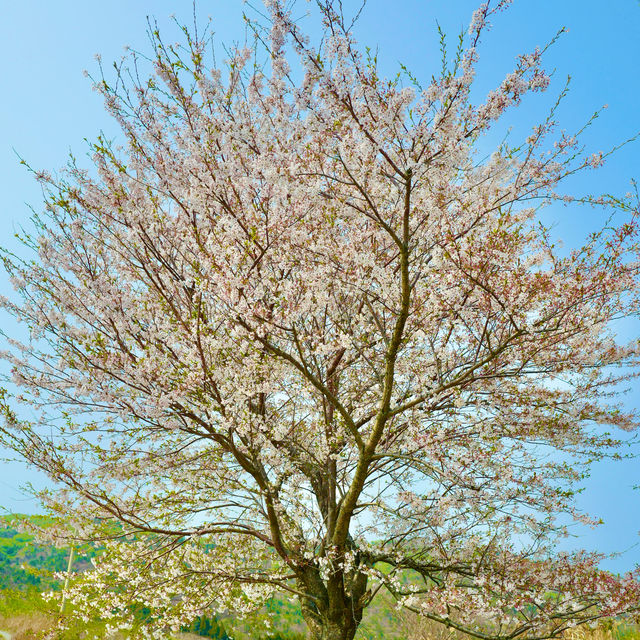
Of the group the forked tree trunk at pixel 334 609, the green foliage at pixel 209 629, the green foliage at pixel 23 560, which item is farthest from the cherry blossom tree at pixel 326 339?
the green foliage at pixel 23 560

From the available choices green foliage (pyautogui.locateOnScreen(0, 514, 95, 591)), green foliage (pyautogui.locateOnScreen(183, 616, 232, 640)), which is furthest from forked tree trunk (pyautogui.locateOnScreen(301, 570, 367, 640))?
green foliage (pyautogui.locateOnScreen(0, 514, 95, 591))

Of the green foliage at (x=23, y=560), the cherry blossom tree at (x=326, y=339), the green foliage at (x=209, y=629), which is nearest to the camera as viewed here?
the cherry blossom tree at (x=326, y=339)

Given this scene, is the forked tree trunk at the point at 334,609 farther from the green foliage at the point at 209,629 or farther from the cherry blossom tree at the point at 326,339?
the green foliage at the point at 209,629

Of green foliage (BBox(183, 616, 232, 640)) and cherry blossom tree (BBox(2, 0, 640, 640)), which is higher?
cherry blossom tree (BBox(2, 0, 640, 640))

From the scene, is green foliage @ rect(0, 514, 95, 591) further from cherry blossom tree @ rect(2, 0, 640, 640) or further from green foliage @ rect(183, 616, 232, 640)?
cherry blossom tree @ rect(2, 0, 640, 640)

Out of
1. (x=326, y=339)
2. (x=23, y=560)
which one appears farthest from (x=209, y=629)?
(x=326, y=339)

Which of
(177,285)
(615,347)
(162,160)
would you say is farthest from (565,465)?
(162,160)

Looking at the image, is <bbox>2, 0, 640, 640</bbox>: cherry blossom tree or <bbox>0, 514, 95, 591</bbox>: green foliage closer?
<bbox>2, 0, 640, 640</bbox>: cherry blossom tree

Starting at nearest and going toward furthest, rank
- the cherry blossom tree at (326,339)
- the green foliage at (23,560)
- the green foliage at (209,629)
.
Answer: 1. the cherry blossom tree at (326,339)
2. the green foliage at (209,629)
3. the green foliage at (23,560)

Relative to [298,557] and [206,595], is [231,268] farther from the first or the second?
[206,595]

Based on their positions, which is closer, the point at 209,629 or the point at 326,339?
the point at 326,339

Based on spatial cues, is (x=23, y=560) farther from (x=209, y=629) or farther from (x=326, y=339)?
(x=326, y=339)

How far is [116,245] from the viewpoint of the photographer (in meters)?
7.17

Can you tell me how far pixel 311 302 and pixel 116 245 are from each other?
3.31 metres
